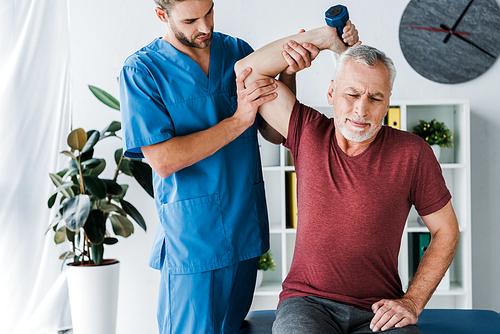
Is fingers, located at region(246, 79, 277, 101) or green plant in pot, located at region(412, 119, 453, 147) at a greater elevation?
fingers, located at region(246, 79, 277, 101)

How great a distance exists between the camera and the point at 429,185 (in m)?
1.40

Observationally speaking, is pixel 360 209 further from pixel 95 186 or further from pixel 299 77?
pixel 299 77

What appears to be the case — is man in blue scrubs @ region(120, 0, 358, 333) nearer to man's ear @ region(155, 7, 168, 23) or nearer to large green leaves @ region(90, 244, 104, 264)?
man's ear @ region(155, 7, 168, 23)

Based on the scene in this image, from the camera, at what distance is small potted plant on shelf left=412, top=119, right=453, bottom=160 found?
8.99ft

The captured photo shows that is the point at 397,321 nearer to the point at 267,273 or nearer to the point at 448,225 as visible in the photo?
the point at 448,225

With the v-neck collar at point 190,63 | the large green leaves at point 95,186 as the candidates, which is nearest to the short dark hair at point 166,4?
the v-neck collar at point 190,63

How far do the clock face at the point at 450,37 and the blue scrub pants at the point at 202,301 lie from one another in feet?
6.83

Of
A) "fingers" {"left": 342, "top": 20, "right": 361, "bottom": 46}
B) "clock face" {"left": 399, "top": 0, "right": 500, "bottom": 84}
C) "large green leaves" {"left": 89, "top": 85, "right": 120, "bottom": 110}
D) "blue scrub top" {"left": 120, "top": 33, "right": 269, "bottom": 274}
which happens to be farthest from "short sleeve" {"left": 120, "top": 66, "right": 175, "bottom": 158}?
"clock face" {"left": 399, "top": 0, "right": 500, "bottom": 84}

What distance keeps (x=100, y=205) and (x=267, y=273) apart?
124 cm

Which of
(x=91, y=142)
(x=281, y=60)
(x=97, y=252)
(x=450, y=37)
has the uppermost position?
(x=450, y=37)

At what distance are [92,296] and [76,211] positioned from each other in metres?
0.52

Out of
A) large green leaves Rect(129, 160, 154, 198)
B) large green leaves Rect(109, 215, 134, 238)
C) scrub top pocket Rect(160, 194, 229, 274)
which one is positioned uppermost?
large green leaves Rect(129, 160, 154, 198)

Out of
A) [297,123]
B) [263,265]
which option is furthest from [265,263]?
[297,123]

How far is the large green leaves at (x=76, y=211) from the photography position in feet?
7.30
